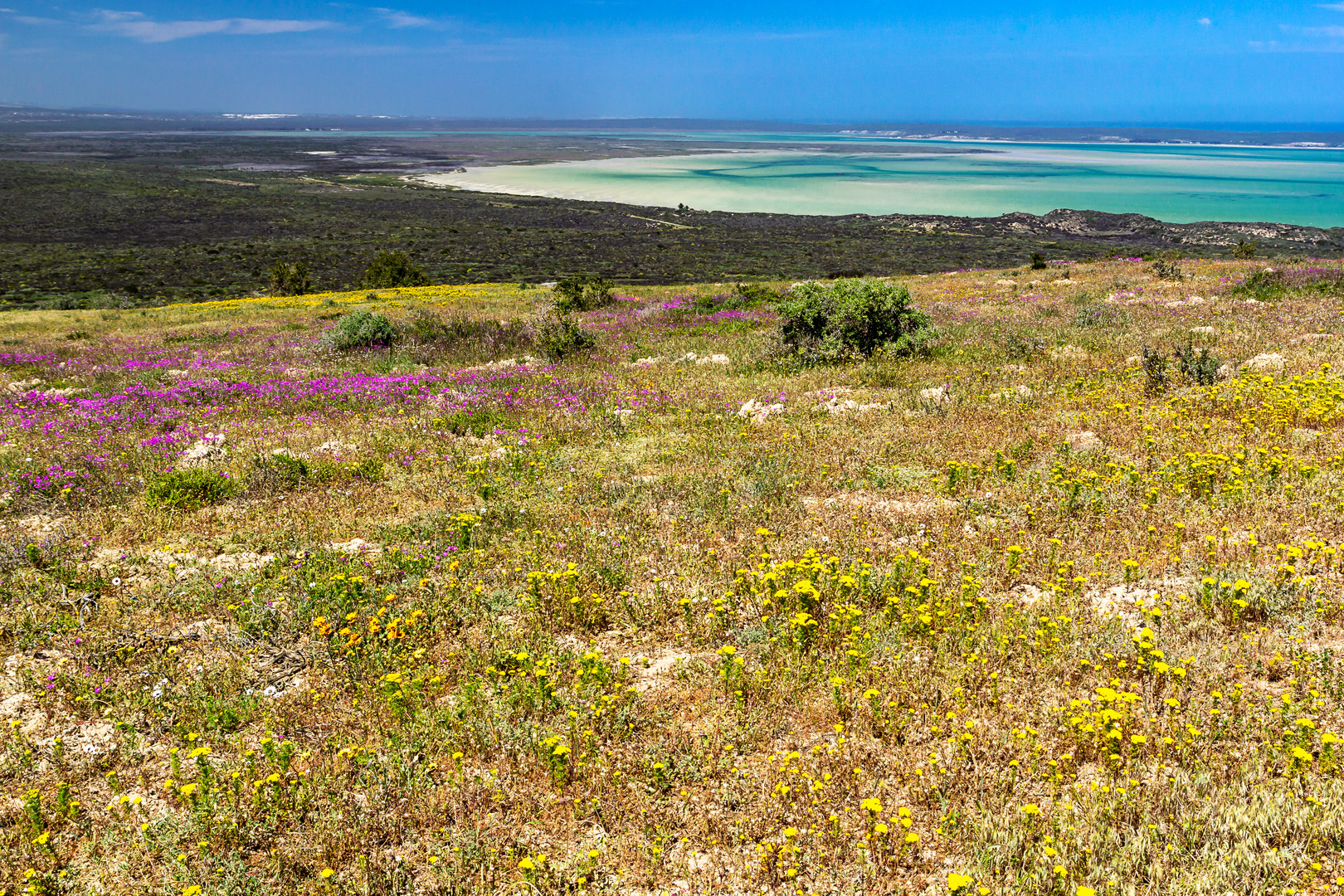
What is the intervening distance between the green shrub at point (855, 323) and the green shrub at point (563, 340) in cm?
540

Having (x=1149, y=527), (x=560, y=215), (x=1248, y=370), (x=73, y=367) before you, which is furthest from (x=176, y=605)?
(x=560, y=215)

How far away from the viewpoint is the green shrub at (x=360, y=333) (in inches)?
797

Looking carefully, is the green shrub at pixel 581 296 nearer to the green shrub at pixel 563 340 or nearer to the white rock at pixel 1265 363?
the green shrub at pixel 563 340

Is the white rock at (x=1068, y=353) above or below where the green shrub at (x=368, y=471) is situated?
above

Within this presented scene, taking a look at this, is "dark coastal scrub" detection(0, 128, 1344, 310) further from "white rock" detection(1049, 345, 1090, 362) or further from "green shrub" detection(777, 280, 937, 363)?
"white rock" detection(1049, 345, 1090, 362)

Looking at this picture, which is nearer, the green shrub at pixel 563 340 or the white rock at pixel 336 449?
the white rock at pixel 336 449

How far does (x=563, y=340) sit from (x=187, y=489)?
10190mm

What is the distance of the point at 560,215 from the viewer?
373 ft

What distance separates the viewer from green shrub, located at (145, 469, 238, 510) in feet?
29.5

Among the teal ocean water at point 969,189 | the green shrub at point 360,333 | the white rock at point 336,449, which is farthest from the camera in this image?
the teal ocean water at point 969,189

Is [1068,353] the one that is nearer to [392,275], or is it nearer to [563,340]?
[563,340]

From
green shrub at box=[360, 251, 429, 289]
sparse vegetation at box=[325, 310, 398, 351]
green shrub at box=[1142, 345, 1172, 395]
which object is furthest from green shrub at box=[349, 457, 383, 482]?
green shrub at box=[360, 251, 429, 289]

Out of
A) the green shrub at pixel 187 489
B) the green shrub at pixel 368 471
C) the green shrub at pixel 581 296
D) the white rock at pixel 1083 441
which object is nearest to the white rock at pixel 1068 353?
the white rock at pixel 1083 441

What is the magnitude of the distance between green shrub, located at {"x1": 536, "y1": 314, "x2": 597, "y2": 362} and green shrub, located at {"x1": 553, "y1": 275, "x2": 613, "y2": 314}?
7.21m
